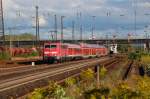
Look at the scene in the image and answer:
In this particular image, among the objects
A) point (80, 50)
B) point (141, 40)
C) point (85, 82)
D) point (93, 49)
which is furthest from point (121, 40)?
point (85, 82)

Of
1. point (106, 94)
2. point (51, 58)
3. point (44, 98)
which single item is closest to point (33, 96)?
point (44, 98)

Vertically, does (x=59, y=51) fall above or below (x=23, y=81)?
above

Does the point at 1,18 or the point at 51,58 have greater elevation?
the point at 1,18

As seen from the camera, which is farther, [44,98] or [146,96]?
[146,96]

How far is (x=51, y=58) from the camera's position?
65.9 m

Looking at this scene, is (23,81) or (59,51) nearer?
(23,81)

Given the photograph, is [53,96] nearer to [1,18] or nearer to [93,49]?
[1,18]

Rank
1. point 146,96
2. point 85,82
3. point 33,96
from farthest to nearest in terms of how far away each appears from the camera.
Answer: point 85,82
point 146,96
point 33,96

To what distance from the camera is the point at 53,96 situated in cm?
873

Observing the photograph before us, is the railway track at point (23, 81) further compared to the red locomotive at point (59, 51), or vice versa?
the red locomotive at point (59, 51)

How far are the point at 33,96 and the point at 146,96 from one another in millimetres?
2221

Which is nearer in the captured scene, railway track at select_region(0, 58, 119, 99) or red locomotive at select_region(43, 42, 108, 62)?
railway track at select_region(0, 58, 119, 99)

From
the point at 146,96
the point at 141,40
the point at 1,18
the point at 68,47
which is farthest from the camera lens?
the point at 141,40

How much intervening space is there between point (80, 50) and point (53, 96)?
75851 mm
